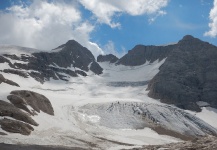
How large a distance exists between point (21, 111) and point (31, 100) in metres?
14.4

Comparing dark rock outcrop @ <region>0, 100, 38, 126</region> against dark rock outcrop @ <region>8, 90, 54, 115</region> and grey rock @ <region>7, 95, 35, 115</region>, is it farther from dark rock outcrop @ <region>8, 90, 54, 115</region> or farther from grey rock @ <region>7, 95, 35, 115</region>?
dark rock outcrop @ <region>8, 90, 54, 115</region>

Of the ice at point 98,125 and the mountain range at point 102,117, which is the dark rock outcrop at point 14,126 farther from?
the ice at point 98,125

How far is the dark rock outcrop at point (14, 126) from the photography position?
66562 mm

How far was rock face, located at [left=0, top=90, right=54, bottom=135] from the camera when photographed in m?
68.3

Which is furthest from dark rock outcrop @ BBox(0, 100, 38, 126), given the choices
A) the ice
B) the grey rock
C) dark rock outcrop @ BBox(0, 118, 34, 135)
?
the grey rock

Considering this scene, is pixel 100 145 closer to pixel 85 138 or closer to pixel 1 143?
pixel 85 138

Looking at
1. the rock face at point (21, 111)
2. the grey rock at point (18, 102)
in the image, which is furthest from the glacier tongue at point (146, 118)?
the grey rock at point (18, 102)

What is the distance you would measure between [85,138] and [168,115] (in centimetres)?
6787

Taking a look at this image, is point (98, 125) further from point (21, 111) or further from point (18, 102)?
point (21, 111)

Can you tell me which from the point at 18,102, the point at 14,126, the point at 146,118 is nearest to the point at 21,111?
the point at 18,102

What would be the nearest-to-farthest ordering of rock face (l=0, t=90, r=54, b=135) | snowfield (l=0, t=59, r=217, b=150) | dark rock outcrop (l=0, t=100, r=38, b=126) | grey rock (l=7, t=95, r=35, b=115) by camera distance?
rock face (l=0, t=90, r=54, b=135)
snowfield (l=0, t=59, r=217, b=150)
dark rock outcrop (l=0, t=100, r=38, b=126)
grey rock (l=7, t=95, r=35, b=115)

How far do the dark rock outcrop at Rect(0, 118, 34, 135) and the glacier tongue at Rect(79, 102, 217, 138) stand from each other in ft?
145

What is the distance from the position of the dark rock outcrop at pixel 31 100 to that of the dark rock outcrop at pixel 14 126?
14980mm

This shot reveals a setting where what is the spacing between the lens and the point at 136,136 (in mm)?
103062
